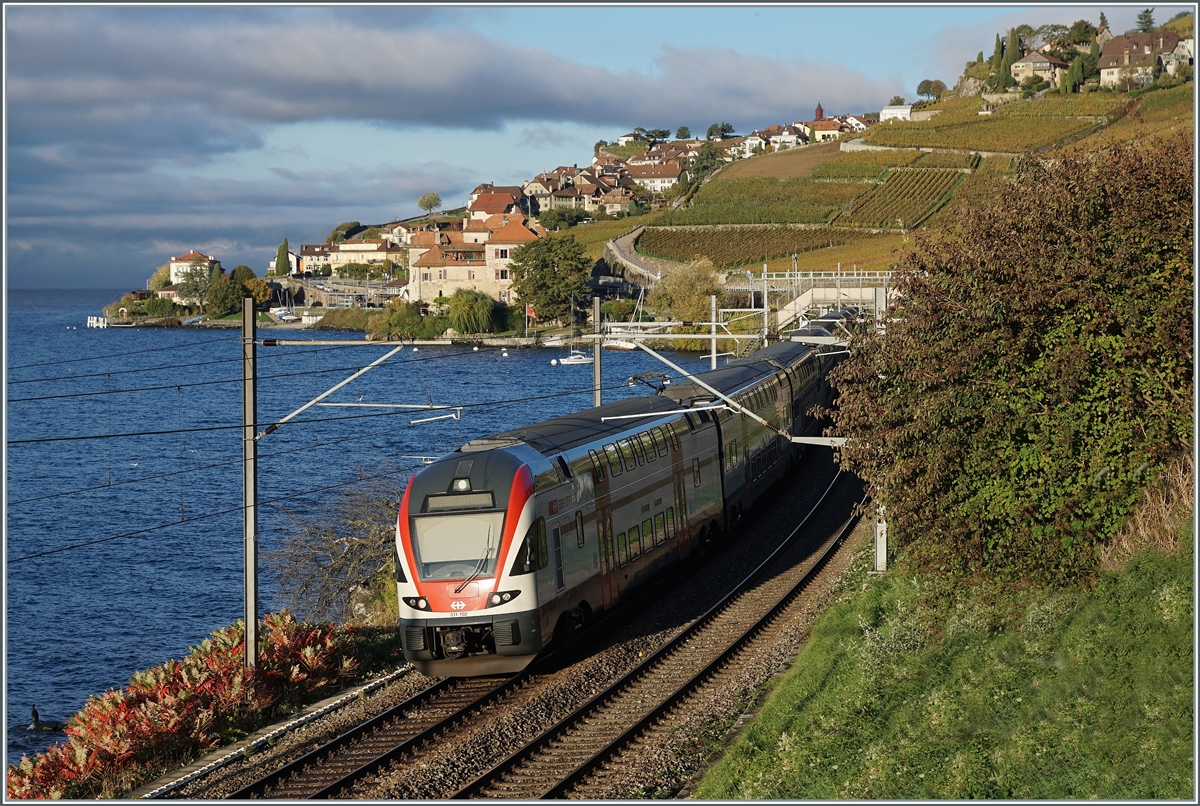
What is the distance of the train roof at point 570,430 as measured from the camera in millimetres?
18906

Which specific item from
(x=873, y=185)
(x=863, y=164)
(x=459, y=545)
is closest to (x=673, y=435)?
(x=459, y=545)

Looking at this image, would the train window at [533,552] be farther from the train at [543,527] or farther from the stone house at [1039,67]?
the stone house at [1039,67]

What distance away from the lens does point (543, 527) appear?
17.6 metres

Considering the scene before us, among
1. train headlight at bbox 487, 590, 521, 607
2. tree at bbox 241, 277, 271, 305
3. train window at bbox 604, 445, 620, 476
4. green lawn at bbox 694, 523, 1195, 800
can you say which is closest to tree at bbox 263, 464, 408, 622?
train window at bbox 604, 445, 620, 476

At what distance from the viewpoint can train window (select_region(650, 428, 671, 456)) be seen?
2283 cm

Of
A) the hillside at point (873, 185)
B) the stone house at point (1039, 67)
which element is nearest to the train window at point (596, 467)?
the hillside at point (873, 185)

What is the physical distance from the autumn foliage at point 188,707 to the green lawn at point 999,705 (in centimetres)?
724

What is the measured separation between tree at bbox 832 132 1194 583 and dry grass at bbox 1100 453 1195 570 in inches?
7.0

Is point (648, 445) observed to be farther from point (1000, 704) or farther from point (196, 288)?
point (196, 288)

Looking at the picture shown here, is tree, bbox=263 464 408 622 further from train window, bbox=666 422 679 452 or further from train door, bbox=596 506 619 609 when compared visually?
train door, bbox=596 506 619 609

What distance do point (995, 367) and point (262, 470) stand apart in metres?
38.8

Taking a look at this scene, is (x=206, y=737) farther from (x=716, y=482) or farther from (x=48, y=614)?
(x=48, y=614)

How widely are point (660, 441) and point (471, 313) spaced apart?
326 feet

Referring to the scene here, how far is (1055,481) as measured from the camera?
50.6ft
